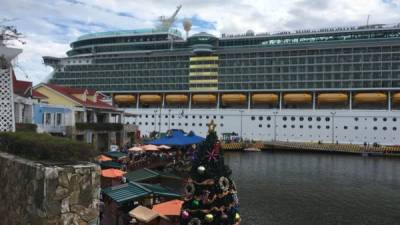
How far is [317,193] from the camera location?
28125 mm

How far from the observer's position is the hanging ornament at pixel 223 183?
1203 centimetres

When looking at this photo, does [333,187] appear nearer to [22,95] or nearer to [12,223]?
[22,95]

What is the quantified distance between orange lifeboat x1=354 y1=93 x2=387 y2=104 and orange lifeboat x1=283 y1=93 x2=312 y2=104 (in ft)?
24.7

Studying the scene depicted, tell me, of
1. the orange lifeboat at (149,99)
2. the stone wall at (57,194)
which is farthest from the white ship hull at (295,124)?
Result: the stone wall at (57,194)

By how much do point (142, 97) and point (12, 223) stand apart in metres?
70.5

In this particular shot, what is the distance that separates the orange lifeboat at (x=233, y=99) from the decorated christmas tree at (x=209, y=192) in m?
60.6

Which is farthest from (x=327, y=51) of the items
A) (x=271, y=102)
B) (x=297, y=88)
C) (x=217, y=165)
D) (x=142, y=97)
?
(x=217, y=165)

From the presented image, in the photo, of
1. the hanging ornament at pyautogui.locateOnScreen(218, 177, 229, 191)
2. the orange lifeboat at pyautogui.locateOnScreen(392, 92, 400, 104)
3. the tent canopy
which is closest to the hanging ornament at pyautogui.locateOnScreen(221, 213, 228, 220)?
the hanging ornament at pyautogui.locateOnScreen(218, 177, 229, 191)

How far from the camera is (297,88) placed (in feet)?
232

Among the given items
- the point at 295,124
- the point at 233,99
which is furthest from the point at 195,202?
the point at 233,99

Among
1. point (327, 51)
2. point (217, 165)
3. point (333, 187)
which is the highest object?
point (327, 51)

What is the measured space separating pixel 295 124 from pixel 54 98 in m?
39.0

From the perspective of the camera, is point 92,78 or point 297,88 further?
point 92,78

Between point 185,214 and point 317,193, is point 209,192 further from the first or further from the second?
point 317,193
